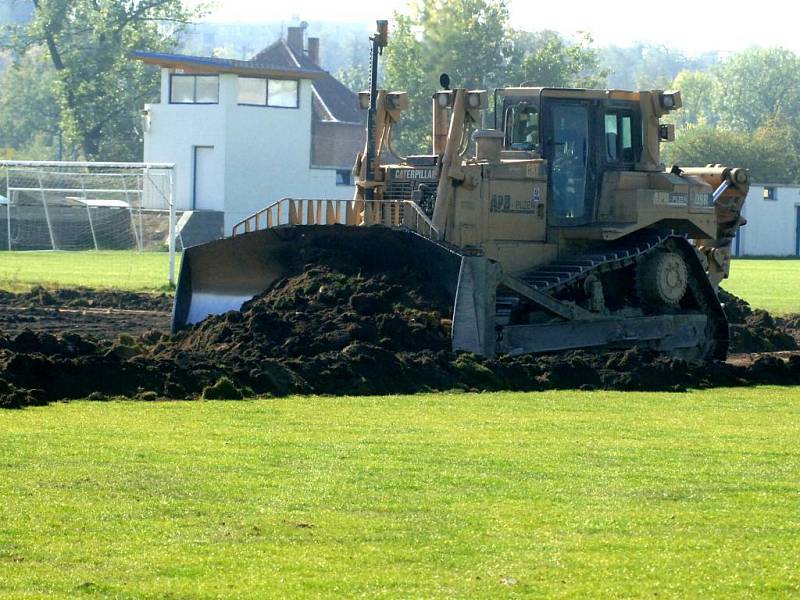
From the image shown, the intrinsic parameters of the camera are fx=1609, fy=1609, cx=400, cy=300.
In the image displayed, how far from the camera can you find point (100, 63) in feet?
296

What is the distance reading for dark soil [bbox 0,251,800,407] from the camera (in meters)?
16.7

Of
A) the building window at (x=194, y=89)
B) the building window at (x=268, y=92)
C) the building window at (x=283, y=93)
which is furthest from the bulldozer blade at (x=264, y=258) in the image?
the building window at (x=283, y=93)

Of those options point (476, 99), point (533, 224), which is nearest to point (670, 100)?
point (533, 224)

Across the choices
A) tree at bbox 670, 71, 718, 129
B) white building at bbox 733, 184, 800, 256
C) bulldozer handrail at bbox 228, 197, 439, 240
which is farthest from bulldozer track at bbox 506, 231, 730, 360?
tree at bbox 670, 71, 718, 129

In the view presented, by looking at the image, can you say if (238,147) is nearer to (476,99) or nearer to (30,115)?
(476,99)

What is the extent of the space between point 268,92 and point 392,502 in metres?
59.8

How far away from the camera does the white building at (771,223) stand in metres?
74.3

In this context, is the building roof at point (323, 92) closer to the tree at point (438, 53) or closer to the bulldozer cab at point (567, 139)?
the tree at point (438, 53)

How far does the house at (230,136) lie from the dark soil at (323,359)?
149 ft

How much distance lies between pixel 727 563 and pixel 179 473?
4.33m

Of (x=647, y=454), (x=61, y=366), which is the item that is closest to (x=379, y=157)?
(x=61, y=366)

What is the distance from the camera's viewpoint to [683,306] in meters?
23.3

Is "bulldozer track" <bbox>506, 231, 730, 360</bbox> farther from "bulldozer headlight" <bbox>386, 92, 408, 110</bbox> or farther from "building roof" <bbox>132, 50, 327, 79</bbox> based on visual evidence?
"building roof" <bbox>132, 50, 327, 79</bbox>

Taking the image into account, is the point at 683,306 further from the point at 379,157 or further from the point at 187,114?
Result: the point at 187,114
